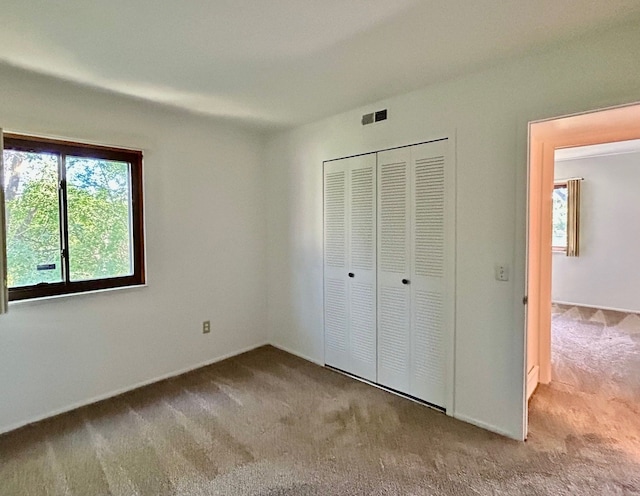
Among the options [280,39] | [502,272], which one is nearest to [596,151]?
[502,272]

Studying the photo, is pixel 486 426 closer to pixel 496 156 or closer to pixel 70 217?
pixel 496 156

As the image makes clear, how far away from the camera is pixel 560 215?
6.08 meters

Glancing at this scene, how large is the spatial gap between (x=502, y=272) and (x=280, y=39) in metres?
1.90

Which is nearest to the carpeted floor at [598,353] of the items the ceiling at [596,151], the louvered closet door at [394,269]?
the louvered closet door at [394,269]

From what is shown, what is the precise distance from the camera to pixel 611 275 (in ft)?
18.3

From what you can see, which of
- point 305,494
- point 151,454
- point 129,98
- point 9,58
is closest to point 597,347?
point 305,494

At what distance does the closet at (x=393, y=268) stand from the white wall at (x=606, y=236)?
4526 millimetres

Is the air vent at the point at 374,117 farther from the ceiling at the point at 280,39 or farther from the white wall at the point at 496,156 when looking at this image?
the ceiling at the point at 280,39

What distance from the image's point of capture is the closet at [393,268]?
2631mm

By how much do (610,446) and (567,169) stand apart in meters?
4.92

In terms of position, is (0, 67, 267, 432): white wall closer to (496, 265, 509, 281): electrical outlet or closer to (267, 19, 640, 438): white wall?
(267, 19, 640, 438): white wall

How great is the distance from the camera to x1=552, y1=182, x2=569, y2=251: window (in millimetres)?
5977

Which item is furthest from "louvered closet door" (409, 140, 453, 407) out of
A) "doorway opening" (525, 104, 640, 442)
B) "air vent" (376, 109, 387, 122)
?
"doorway opening" (525, 104, 640, 442)

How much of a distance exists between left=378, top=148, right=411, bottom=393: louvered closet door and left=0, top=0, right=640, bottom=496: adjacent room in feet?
0.06
